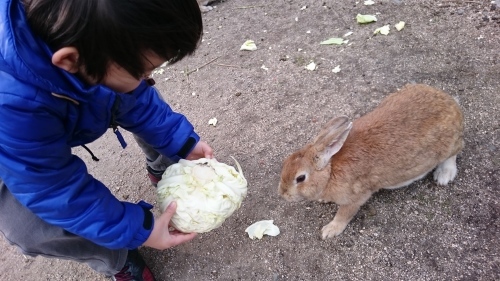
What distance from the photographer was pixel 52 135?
5.87ft

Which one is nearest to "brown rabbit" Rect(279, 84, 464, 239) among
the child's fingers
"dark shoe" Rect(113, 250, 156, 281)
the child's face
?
the child's fingers

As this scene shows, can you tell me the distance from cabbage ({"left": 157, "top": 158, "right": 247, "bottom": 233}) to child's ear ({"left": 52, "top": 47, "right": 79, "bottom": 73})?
930mm

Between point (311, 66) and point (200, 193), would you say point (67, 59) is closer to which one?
point (200, 193)

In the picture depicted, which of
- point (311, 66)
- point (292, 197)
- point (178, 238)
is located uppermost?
point (178, 238)

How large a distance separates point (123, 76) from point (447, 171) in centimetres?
209

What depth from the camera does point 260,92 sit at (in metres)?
3.88

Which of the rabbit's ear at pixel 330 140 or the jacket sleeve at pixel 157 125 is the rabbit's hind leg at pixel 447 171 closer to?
the rabbit's ear at pixel 330 140

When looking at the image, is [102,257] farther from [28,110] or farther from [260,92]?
[260,92]

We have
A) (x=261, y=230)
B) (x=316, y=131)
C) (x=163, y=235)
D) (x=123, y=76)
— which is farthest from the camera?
(x=316, y=131)

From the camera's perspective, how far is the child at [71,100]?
1.46 metres

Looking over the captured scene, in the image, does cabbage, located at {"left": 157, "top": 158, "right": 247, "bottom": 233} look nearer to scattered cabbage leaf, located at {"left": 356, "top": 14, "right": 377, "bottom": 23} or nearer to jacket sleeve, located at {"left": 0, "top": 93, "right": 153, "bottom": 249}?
jacket sleeve, located at {"left": 0, "top": 93, "right": 153, "bottom": 249}

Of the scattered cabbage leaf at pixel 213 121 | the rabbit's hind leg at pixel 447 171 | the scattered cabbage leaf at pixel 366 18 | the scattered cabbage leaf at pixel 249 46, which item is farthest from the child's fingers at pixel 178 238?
the scattered cabbage leaf at pixel 366 18

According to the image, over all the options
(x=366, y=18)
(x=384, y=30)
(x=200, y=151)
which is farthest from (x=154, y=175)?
(x=366, y=18)

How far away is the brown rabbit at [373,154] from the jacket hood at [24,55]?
4.73 feet
